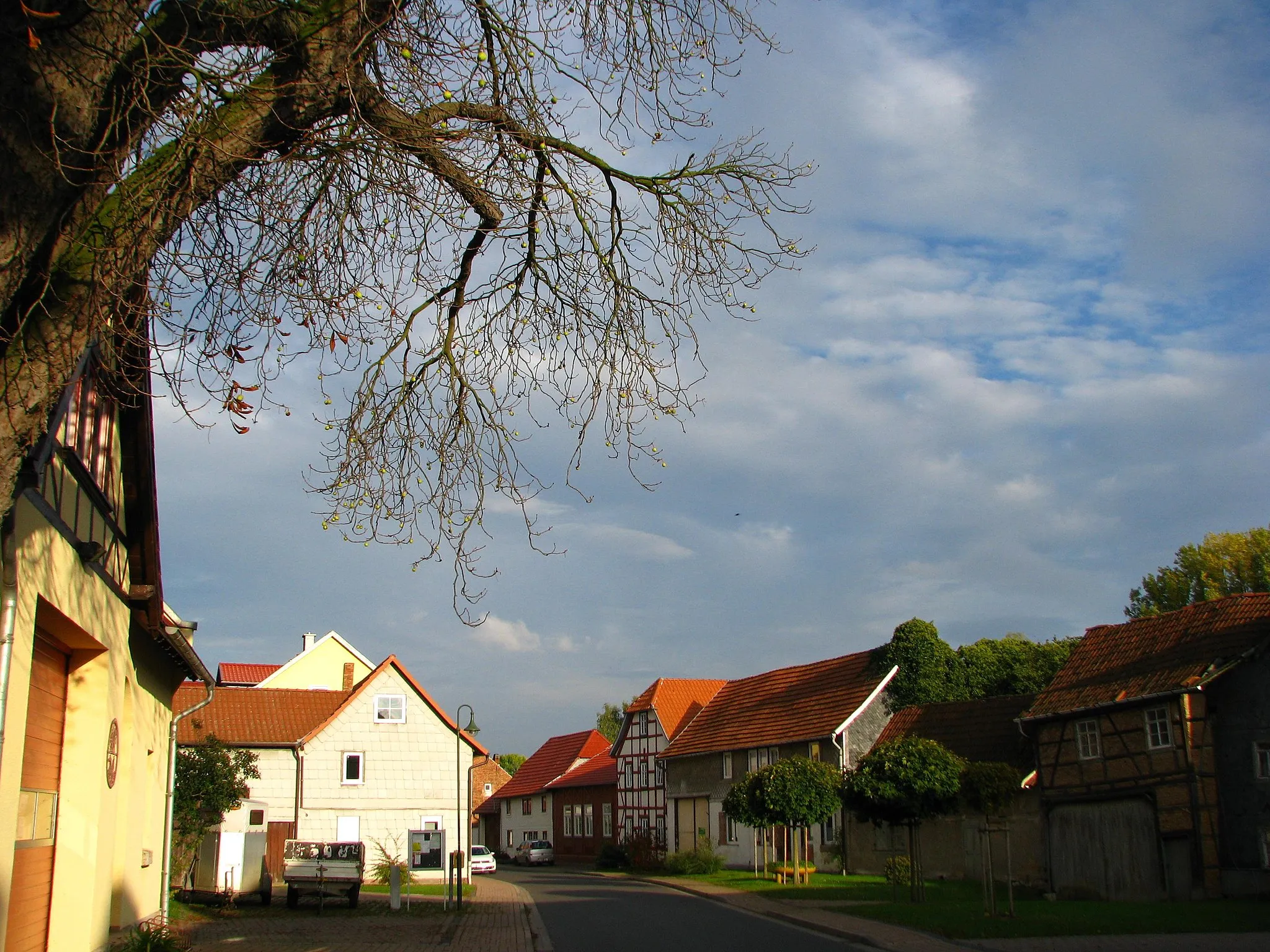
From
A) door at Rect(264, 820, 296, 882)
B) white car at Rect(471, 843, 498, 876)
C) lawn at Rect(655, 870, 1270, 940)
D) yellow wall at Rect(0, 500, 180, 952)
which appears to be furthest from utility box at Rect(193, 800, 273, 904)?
white car at Rect(471, 843, 498, 876)

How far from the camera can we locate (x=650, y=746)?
50062mm

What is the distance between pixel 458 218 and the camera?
7238 millimetres

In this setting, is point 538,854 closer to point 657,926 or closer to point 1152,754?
point 1152,754

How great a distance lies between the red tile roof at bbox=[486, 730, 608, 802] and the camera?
6259 cm

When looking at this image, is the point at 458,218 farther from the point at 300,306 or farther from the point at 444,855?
the point at 444,855

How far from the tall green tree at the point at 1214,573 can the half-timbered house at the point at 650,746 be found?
20.4 m

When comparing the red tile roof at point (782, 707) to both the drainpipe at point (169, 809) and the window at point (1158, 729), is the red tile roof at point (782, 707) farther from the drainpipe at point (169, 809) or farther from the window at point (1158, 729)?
the drainpipe at point (169, 809)

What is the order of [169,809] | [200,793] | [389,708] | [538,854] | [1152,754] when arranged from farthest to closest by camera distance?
[538,854] < [389,708] < [1152,754] < [200,793] < [169,809]

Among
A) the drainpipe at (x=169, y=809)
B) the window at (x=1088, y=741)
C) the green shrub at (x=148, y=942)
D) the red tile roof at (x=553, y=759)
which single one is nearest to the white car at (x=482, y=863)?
the red tile roof at (x=553, y=759)

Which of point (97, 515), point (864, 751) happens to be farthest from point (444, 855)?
point (97, 515)

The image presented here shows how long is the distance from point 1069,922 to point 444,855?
22.1 meters

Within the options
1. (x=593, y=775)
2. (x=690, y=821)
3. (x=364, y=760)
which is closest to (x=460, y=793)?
(x=364, y=760)

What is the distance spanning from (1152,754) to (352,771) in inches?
904

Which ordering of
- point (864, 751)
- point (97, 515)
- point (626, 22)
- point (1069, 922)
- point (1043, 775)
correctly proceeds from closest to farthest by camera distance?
point (626, 22)
point (97, 515)
point (1069, 922)
point (1043, 775)
point (864, 751)
